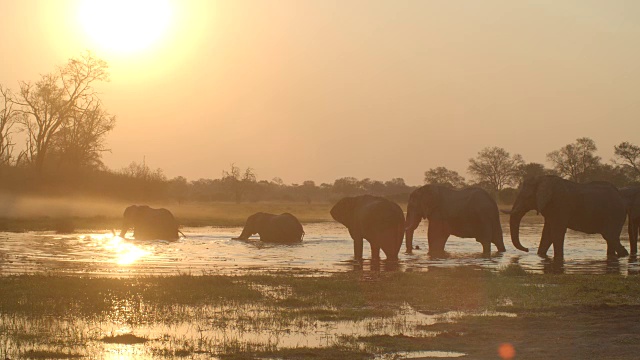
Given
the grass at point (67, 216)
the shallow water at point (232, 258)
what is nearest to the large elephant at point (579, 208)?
the shallow water at point (232, 258)

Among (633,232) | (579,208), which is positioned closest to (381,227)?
(579,208)

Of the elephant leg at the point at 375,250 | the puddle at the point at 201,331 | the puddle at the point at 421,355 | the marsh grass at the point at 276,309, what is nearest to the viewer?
the puddle at the point at 421,355

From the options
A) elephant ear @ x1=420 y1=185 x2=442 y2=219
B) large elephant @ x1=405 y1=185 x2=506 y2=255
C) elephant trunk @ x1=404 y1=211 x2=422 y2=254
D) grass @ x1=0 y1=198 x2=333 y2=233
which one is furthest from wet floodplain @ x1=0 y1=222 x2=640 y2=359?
→ grass @ x1=0 y1=198 x2=333 y2=233

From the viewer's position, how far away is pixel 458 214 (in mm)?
26531

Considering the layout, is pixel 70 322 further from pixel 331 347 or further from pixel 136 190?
pixel 136 190

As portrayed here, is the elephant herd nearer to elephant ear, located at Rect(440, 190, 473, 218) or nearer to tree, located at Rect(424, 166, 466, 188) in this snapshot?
elephant ear, located at Rect(440, 190, 473, 218)

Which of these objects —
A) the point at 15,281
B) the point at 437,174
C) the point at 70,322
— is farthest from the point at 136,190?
the point at 437,174

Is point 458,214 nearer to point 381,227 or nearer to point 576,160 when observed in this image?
point 381,227

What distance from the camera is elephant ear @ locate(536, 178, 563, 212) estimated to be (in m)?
25.1

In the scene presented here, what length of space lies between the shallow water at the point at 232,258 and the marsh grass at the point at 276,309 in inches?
119

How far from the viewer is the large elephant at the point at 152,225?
34.1m

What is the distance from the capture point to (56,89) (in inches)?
2323

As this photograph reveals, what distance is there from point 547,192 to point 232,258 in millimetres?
9614

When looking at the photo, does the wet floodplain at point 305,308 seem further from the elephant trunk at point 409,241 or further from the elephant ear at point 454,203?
the elephant trunk at point 409,241
